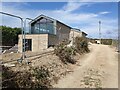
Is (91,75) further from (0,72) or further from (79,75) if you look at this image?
(0,72)

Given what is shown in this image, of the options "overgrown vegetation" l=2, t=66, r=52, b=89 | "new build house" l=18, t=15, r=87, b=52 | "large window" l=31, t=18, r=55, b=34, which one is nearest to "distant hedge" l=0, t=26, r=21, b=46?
"new build house" l=18, t=15, r=87, b=52

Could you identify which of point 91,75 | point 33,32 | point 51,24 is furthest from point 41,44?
point 91,75

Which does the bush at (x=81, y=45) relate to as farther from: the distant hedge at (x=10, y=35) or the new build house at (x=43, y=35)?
the distant hedge at (x=10, y=35)

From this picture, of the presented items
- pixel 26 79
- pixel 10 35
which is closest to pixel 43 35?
pixel 10 35

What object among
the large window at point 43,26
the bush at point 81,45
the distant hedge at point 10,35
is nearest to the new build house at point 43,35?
the large window at point 43,26

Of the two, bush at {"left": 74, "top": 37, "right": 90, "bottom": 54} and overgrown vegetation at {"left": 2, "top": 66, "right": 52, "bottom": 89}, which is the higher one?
bush at {"left": 74, "top": 37, "right": 90, "bottom": 54}

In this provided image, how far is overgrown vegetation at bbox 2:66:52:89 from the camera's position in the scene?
7.06 m

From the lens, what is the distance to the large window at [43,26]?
30.0 metres

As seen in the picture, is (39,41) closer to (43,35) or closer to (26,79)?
(43,35)

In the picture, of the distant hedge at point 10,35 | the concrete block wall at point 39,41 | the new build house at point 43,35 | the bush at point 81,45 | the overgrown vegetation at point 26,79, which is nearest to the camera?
the overgrown vegetation at point 26,79

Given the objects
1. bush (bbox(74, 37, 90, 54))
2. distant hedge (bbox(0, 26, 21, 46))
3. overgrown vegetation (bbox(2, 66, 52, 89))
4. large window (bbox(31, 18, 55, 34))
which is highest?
large window (bbox(31, 18, 55, 34))

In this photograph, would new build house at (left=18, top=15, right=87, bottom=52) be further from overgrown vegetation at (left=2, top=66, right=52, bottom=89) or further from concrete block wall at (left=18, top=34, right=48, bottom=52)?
overgrown vegetation at (left=2, top=66, right=52, bottom=89)

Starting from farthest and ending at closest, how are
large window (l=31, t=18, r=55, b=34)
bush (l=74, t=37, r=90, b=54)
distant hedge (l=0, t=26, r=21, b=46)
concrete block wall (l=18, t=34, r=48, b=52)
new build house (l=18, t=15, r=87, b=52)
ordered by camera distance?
large window (l=31, t=18, r=55, b=34) → distant hedge (l=0, t=26, r=21, b=46) → concrete block wall (l=18, t=34, r=48, b=52) → new build house (l=18, t=15, r=87, b=52) → bush (l=74, t=37, r=90, b=54)

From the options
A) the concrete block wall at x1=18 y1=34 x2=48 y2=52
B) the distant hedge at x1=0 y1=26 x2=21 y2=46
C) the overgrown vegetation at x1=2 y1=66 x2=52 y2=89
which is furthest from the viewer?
the distant hedge at x1=0 y1=26 x2=21 y2=46
